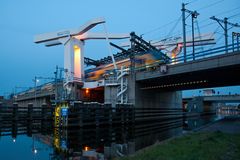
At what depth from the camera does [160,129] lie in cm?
3103

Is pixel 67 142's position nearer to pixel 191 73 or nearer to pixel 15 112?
pixel 15 112

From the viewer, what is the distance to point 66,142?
1720 centimetres

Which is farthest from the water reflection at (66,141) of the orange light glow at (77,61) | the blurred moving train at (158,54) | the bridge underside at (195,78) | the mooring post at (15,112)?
the blurred moving train at (158,54)

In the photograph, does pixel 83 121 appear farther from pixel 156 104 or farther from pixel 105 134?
pixel 156 104

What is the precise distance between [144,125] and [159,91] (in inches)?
240

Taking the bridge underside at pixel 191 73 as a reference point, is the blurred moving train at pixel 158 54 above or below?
above

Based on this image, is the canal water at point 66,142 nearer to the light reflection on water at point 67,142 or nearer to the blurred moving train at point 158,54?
the light reflection on water at point 67,142

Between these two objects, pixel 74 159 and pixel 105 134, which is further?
pixel 105 134

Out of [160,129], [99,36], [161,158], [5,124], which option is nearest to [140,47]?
[99,36]

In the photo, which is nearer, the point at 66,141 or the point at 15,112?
the point at 66,141

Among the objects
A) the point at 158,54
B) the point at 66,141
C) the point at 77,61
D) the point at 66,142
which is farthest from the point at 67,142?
the point at 158,54

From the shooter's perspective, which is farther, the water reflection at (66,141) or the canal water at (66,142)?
the water reflection at (66,141)

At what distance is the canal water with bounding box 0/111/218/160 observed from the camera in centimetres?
1530

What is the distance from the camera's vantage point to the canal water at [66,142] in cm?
1530
